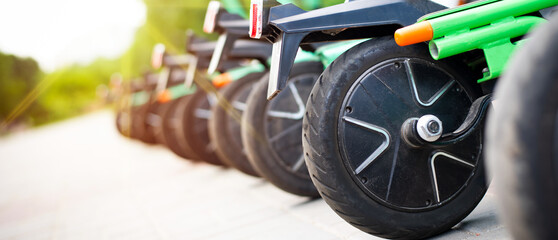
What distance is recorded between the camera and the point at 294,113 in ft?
12.5

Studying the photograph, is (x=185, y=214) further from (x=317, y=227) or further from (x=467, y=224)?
(x=467, y=224)

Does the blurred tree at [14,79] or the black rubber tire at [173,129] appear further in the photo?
the blurred tree at [14,79]

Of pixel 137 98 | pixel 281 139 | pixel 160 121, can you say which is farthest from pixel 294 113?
pixel 137 98

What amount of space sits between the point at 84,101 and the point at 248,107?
232ft

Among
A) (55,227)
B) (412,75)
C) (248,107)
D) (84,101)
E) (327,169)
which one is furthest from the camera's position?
(84,101)

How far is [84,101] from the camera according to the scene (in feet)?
230

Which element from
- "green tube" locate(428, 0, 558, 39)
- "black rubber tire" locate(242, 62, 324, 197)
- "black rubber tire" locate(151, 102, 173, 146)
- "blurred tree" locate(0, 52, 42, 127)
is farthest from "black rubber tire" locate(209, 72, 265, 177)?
"blurred tree" locate(0, 52, 42, 127)

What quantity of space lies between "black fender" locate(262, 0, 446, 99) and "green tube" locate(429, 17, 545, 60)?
233mm

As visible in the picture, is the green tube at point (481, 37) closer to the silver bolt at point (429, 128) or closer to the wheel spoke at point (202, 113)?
the silver bolt at point (429, 128)

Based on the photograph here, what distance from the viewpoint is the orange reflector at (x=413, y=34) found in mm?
2238

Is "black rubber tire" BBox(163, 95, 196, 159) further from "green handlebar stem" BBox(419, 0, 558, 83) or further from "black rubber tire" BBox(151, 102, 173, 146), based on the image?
"green handlebar stem" BBox(419, 0, 558, 83)

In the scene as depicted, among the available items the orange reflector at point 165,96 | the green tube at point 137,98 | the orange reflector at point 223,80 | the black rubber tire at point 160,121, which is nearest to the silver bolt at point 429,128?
the orange reflector at point 223,80

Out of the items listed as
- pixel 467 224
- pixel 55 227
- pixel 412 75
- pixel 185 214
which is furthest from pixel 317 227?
pixel 55 227

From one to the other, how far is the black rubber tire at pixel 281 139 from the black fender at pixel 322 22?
1.21 meters
